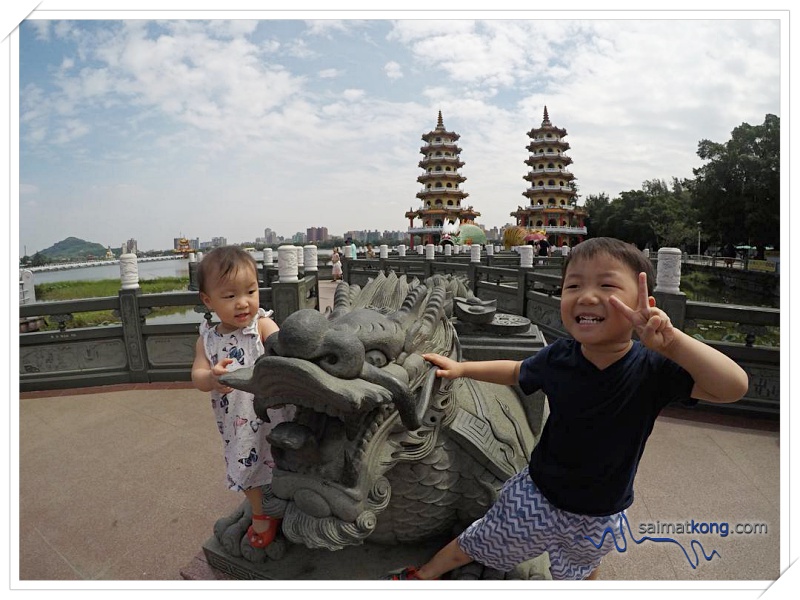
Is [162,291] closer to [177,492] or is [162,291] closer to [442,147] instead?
[177,492]

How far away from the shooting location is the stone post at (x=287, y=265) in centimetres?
650

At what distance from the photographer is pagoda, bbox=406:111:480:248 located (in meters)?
37.9

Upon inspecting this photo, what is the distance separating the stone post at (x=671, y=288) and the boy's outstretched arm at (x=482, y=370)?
12.6ft

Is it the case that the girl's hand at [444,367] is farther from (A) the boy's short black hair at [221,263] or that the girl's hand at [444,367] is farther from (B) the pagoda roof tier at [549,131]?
(B) the pagoda roof tier at [549,131]

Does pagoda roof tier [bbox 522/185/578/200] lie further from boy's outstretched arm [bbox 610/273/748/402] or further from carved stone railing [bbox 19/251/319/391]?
boy's outstretched arm [bbox 610/273/748/402]

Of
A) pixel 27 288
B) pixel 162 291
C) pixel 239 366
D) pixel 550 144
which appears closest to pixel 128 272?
pixel 162 291

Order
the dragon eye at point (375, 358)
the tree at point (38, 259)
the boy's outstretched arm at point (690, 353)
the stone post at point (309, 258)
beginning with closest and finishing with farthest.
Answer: the boy's outstretched arm at point (690, 353)
the dragon eye at point (375, 358)
the tree at point (38, 259)
the stone post at point (309, 258)

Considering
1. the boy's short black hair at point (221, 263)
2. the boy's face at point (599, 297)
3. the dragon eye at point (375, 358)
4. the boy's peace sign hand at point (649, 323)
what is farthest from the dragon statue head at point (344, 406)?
the boy's peace sign hand at point (649, 323)

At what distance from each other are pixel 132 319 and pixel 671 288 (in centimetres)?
613

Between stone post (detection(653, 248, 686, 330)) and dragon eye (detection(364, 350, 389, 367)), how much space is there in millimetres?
4191

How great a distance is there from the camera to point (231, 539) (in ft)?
6.15

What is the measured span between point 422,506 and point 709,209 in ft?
72.1
